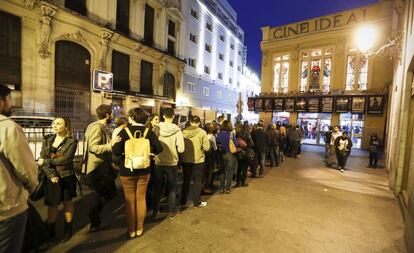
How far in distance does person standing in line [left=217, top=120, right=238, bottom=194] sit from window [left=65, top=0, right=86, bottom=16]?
14.0 metres

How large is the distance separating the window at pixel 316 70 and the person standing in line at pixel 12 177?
21.1 meters

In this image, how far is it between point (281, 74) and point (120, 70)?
48.5 feet

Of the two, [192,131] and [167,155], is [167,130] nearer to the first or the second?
[167,155]

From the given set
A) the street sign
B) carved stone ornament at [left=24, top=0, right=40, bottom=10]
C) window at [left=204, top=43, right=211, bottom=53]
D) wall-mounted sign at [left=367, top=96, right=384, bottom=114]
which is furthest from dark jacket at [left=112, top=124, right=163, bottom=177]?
window at [left=204, top=43, right=211, bottom=53]

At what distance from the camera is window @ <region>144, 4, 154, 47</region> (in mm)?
19359

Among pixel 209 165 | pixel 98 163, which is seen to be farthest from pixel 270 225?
pixel 98 163

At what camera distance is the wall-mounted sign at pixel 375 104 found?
16.4 m

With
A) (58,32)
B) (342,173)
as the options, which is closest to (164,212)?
(342,173)

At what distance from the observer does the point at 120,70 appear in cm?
1717

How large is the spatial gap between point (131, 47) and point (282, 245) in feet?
59.0

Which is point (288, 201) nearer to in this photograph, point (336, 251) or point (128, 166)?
point (336, 251)

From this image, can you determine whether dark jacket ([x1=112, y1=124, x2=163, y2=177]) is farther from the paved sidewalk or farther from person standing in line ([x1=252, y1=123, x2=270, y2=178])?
person standing in line ([x1=252, y1=123, x2=270, y2=178])

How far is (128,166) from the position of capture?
3.21 meters

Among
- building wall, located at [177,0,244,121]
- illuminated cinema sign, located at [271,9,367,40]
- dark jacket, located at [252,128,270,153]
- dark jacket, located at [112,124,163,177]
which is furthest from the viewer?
building wall, located at [177,0,244,121]
